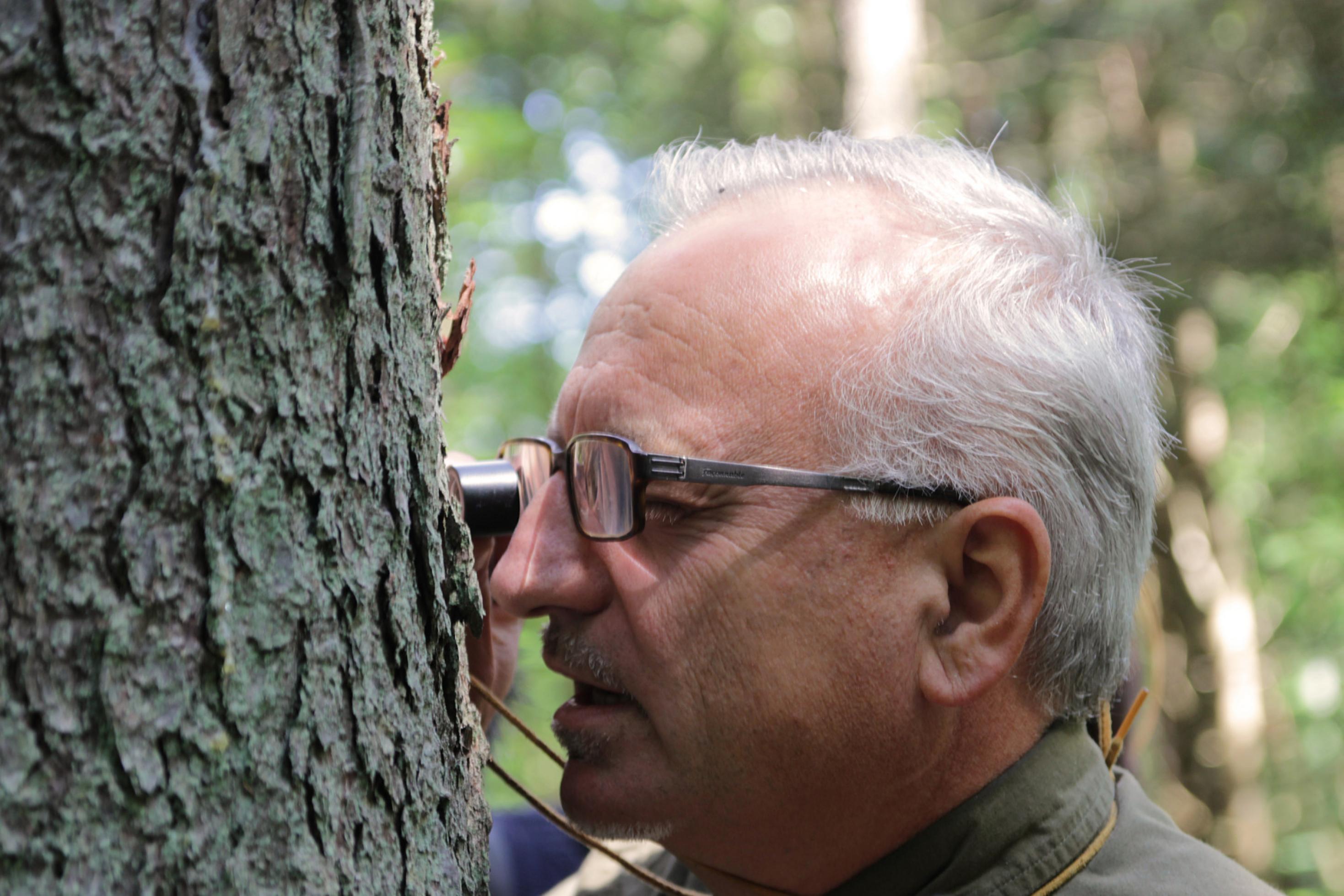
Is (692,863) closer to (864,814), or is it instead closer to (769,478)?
(864,814)

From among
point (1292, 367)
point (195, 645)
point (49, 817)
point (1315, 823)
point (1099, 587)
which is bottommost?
point (1315, 823)

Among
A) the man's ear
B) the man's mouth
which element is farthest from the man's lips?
the man's ear

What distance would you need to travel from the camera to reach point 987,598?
1677mm

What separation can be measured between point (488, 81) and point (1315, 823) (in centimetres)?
1381

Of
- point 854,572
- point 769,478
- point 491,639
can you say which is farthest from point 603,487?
point 491,639

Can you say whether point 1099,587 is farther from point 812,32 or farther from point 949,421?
point 812,32

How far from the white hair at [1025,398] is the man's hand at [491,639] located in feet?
2.62

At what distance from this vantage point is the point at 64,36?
0.86 m

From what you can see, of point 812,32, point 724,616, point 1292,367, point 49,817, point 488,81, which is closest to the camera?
point 49,817

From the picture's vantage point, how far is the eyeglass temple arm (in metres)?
1.66

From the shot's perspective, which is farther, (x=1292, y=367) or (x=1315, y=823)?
(x=1315, y=823)

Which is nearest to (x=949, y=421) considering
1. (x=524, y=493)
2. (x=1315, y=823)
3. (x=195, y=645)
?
(x=524, y=493)

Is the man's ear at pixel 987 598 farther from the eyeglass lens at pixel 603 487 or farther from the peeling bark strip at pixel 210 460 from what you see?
the peeling bark strip at pixel 210 460

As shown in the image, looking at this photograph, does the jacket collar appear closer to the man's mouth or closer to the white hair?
the white hair
